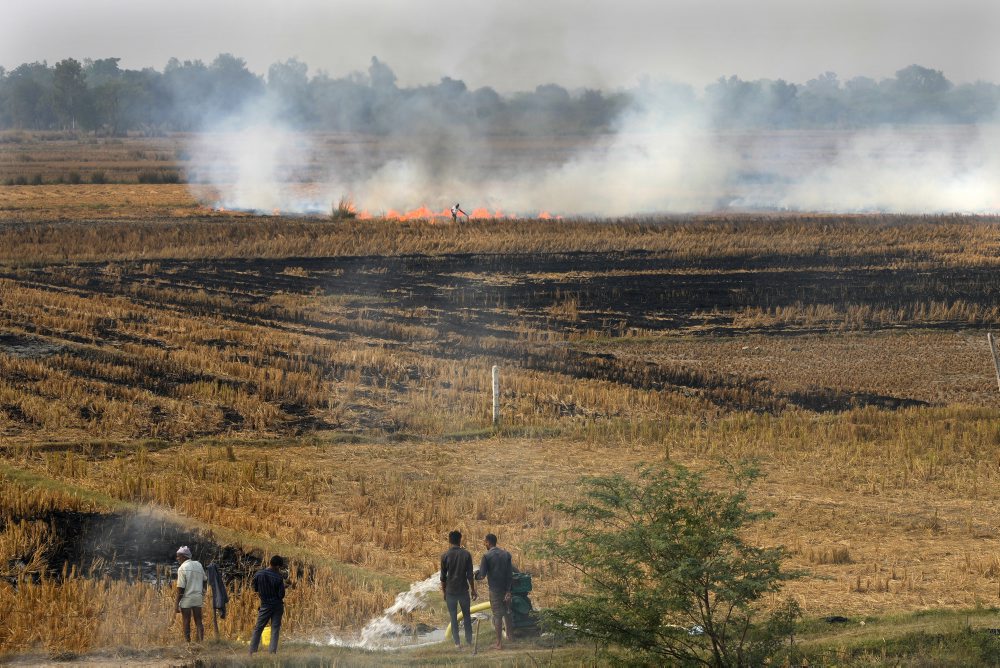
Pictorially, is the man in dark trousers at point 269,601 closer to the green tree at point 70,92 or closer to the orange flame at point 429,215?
the orange flame at point 429,215

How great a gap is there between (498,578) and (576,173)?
7191 cm

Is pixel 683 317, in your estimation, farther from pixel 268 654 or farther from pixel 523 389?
pixel 268 654

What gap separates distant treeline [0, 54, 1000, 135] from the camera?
286 ft

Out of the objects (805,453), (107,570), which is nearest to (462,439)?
(805,453)

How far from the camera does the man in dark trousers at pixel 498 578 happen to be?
12.9 m

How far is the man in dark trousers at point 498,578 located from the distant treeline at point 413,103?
7336cm

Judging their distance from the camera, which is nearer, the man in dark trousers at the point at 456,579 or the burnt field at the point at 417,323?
the man in dark trousers at the point at 456,579

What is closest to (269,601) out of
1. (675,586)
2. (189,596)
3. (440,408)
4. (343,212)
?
(189,596)

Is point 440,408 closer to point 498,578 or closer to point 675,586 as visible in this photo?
point 498,578

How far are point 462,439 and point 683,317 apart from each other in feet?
51.3

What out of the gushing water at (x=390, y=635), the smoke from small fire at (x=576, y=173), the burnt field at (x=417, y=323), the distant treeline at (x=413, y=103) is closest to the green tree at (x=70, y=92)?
the distant treeline at (x=413, y=103)

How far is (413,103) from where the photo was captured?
3393 inches

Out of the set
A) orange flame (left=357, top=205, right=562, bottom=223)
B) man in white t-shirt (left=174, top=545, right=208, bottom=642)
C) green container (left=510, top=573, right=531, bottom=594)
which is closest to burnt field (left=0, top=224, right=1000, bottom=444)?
man in white t-shirt (left=174, top=545, right=208, bottom=642)

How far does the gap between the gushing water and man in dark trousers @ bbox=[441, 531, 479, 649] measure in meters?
0.82
